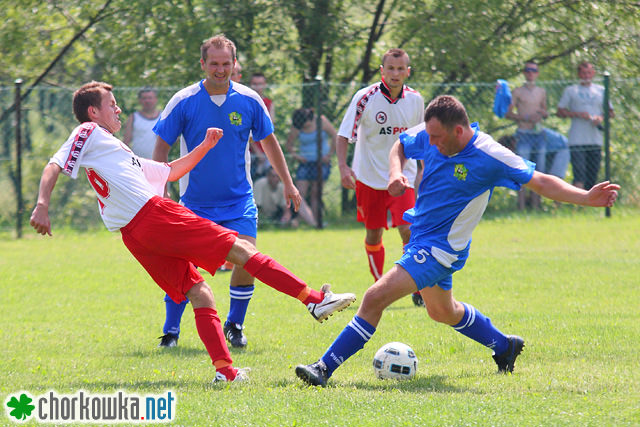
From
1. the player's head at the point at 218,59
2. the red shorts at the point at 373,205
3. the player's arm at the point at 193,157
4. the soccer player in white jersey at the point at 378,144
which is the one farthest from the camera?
the red shorts at the point at 373,205

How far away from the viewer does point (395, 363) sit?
5.70m

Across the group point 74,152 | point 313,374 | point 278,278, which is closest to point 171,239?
point 278,278

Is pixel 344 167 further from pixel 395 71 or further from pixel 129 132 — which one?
pixel 129 132

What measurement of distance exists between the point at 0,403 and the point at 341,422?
205 centimetres

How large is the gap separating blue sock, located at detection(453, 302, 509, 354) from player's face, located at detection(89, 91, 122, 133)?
261 cm

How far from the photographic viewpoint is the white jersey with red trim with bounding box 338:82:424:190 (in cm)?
881

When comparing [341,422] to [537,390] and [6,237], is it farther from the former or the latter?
[6,237]

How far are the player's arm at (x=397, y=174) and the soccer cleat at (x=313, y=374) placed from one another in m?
1.16

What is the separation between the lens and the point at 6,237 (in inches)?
591

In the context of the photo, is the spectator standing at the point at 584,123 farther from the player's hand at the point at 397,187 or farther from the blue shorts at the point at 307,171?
the player's hand at the point at 397,187

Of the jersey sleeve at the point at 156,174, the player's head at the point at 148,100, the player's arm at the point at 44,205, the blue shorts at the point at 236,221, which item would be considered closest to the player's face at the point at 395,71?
the blue shorts at the point at 236,221

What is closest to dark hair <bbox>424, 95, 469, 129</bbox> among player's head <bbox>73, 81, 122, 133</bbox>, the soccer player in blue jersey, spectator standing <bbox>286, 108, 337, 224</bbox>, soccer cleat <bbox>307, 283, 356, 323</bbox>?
soccer cleat <bbox>307, 283, 356, 323</bbox>

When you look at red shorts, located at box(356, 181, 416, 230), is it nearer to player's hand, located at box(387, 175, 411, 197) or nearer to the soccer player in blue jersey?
the soccer player in blue jersey

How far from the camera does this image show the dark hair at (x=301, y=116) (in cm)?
1544
